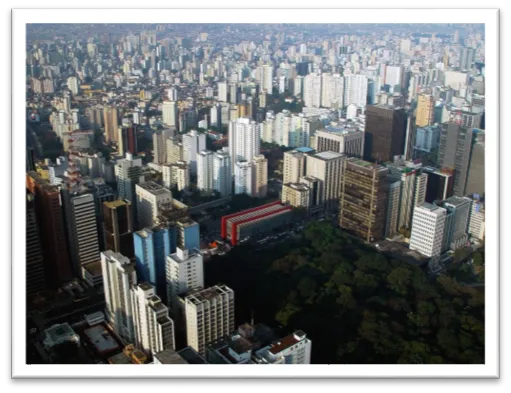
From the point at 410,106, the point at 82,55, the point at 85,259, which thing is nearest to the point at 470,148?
the point at 410,106

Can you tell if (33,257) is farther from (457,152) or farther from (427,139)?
(427,139)

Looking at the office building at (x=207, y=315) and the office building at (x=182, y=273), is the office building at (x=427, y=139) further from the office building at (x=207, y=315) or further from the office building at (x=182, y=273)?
the office building at (x=207, y=315)

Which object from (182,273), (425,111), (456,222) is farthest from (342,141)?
(182,273)

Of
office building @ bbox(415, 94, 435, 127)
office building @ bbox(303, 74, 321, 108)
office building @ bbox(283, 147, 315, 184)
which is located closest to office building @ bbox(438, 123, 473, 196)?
office building @ bbox(283, 147, 315, 184)

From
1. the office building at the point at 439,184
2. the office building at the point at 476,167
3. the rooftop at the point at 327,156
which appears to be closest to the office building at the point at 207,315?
the rooftop at the point at 327,156

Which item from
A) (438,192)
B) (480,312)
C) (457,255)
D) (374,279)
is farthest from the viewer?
(438,192)

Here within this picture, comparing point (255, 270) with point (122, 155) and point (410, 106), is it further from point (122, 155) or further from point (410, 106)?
point (410, 106)
